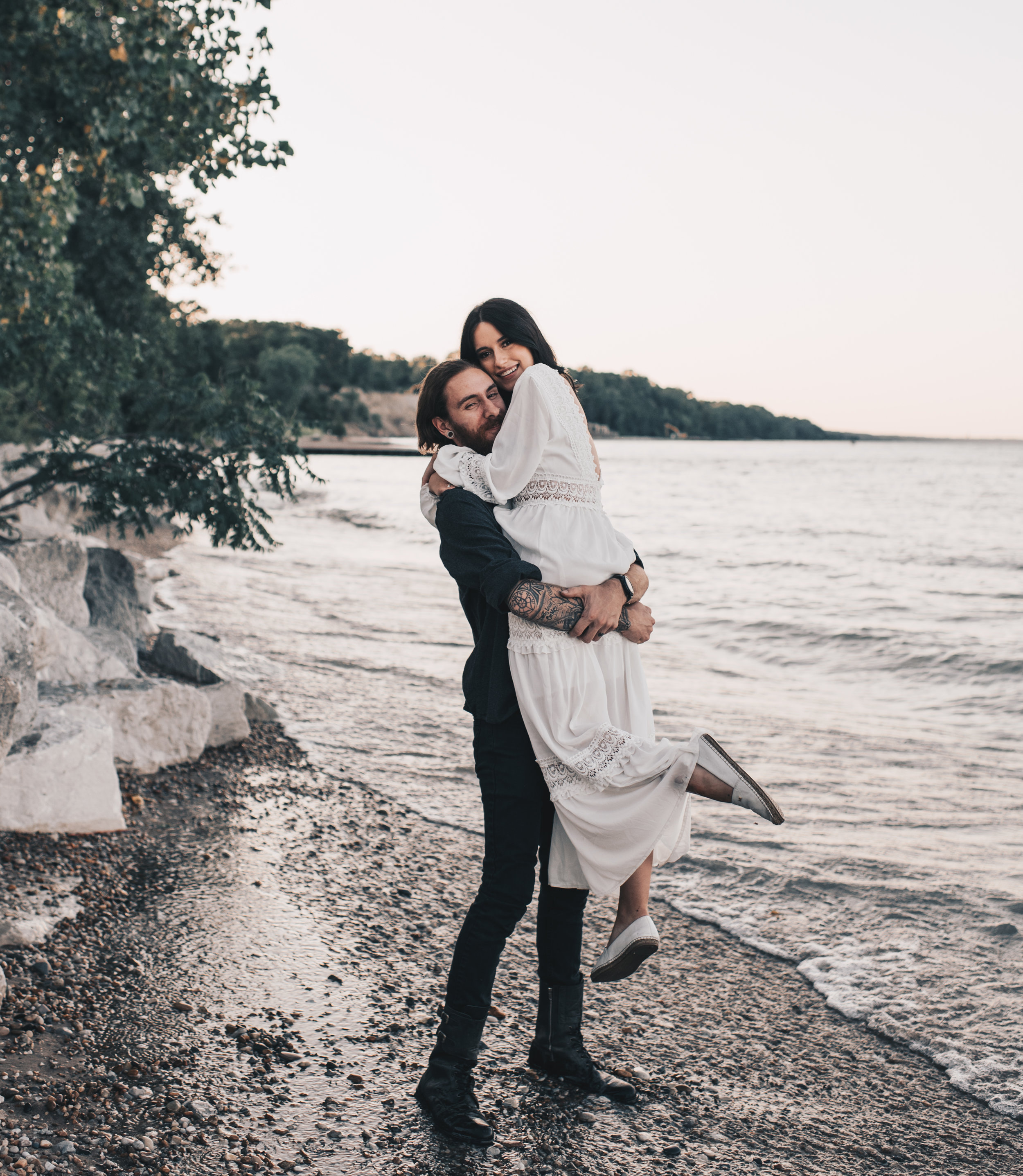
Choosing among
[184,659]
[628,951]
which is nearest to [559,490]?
[628,951]

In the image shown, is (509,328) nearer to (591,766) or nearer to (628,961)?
(591,766)

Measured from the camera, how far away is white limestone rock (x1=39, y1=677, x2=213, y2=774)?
528 cm

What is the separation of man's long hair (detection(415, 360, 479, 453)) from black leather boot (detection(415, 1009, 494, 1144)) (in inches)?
67.2

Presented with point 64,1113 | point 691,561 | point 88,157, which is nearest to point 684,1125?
point 64,1113

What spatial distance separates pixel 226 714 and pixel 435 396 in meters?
3.71

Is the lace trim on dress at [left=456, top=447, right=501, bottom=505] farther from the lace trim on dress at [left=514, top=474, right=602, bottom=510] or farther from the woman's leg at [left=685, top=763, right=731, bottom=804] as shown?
the woman's leg at [left=685, top=763, right=731, bottom=804]

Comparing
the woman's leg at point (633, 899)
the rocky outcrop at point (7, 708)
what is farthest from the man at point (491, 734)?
the rocky outcrop at point (7, 708)

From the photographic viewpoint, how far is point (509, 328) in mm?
2918

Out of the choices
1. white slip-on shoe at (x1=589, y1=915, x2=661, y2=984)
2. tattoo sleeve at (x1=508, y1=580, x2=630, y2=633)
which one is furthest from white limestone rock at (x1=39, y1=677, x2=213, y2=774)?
white slip-on shoe at (x1=589, y1=915, x2=661, y2=984)

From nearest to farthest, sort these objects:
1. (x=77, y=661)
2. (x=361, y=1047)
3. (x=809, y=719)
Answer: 1. (x=361, y=1047)
2. (x=77, y=661)
3. (x=809, y=719)

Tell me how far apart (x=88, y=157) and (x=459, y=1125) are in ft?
25.0

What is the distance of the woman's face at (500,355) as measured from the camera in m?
2.92

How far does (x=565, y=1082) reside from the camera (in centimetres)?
298

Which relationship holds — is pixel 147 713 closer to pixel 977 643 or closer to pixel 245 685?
pixel 245 685
